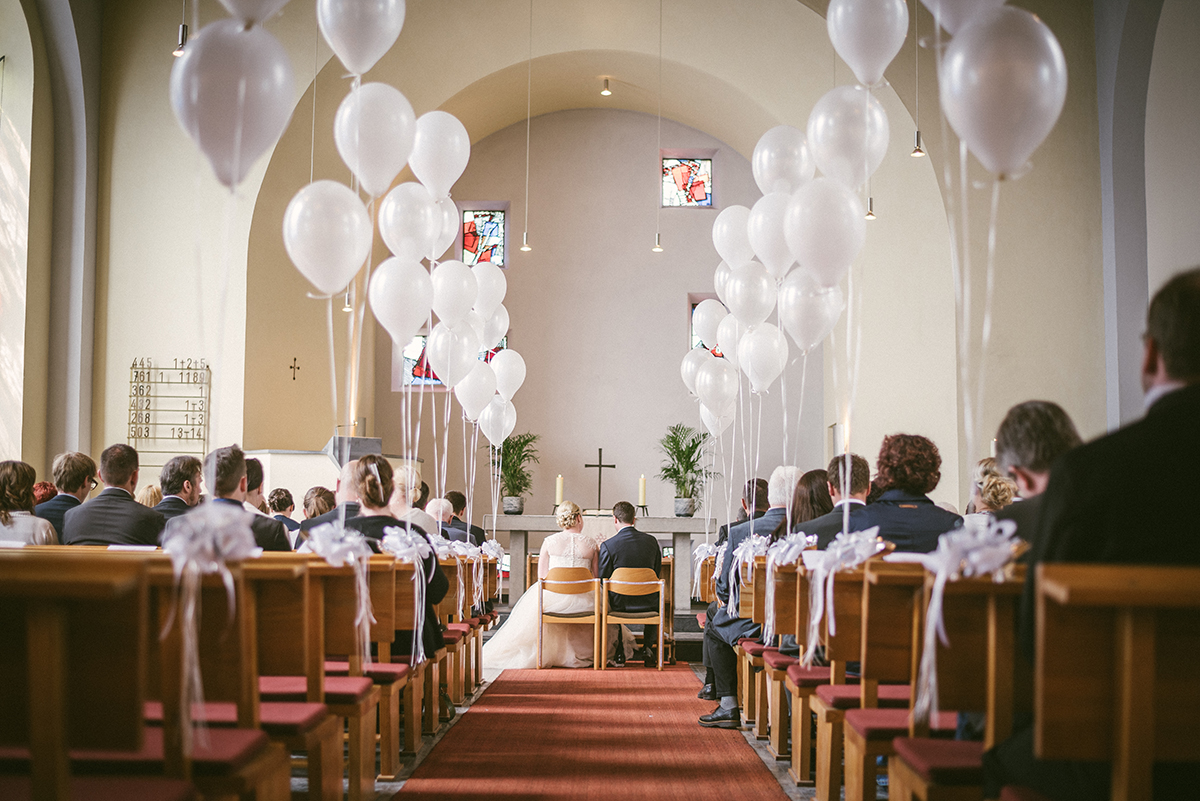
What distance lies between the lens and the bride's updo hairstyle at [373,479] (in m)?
3.71

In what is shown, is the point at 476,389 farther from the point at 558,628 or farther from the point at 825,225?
the point at 825,225

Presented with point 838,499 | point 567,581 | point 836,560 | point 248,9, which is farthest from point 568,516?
point 248,9

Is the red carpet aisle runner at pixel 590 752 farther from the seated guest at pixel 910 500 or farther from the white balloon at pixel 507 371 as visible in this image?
the white balloon at pixel 507 371

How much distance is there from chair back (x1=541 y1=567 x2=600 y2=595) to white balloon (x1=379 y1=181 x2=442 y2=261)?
7.63 feet

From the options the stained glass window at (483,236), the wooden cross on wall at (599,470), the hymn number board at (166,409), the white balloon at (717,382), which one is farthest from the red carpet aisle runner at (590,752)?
the stained glass window at (483,236)

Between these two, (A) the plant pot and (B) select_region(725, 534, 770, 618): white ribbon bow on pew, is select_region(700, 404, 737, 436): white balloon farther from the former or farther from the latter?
(B) select_region(725, 534, 770, 618): white ribbon bow on pew

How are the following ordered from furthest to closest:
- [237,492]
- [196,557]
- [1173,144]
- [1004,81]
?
[1173,144] < [237,492] < [1004,81] < [196,557]

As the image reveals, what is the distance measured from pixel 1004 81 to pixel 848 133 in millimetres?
1672

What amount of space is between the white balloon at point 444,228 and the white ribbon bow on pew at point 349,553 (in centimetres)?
270

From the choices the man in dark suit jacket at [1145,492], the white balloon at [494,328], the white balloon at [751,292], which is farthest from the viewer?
the white balloon at [494,328]

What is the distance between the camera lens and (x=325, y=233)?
3.64 metres


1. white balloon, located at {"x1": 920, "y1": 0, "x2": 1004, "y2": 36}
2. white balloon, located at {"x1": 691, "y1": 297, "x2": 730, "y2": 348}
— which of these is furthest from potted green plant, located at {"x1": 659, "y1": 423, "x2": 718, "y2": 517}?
white balloon, located at {"x1": 920, "y1": 0, "x2": 1004, "y2": 36}

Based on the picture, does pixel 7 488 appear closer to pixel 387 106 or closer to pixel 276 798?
pixel 387 106

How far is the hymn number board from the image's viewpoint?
28.7 ft
